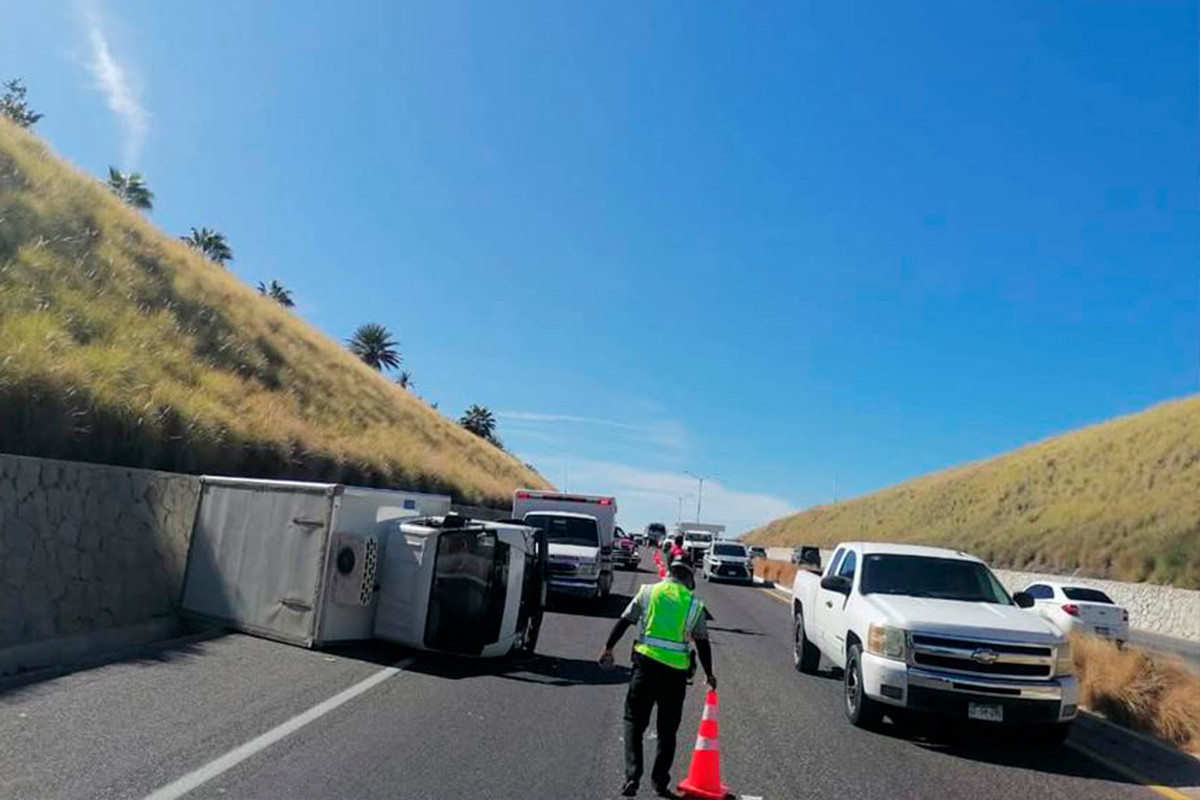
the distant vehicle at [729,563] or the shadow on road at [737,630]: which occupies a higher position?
the distant vehicle at [729,563]

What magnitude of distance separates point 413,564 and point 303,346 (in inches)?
1130

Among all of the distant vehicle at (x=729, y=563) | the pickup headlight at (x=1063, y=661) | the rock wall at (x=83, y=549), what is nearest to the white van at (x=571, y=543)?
the rock wall at (x=83, y=549)

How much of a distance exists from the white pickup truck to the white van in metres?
8.31

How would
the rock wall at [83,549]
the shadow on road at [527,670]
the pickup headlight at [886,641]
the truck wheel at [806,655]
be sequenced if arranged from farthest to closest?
the truck wheel at [806,655] < the shadow on road at [527,670] < the rock wall at [83,549] < the pickup headlight at [886,641]

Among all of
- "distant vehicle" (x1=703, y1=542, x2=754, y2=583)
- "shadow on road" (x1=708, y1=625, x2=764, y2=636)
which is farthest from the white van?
"distant vehicle" (x1=703, y1=542, x2=754, y2=583)

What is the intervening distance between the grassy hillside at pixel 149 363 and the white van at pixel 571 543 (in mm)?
5226

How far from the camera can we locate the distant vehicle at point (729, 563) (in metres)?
40.1

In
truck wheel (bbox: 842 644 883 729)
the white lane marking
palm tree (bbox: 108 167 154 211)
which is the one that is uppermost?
palm tree (bbox: 108 167 154 211)

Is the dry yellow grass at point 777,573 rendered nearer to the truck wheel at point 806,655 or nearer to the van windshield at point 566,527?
the van windshield at point 566,527

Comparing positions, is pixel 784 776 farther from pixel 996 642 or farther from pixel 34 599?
pixel 34 599

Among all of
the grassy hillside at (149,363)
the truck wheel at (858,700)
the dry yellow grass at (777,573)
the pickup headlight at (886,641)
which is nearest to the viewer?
the pickup headlight at (886,641)

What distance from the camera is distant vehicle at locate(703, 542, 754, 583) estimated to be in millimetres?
40125

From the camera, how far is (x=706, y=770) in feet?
22.2

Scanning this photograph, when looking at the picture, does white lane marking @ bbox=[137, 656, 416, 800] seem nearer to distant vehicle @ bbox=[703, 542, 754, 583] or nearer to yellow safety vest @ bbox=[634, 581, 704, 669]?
yellow safety vest @ bbox=[634, 581, 704, 669]
